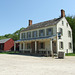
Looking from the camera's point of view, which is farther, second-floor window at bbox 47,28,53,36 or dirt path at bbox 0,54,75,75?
second-floor window at bbox 47,28,53,36

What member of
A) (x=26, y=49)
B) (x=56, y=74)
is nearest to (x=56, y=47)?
(x=26, y=49)

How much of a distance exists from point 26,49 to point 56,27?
389 inches

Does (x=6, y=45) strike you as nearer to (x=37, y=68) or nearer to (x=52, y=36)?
(x=52, y=36)

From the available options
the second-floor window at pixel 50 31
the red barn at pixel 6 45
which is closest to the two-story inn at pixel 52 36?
the second-floor window at pixel 50 31

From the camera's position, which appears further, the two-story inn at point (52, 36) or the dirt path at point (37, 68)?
the two-story inn at point (52, 36)

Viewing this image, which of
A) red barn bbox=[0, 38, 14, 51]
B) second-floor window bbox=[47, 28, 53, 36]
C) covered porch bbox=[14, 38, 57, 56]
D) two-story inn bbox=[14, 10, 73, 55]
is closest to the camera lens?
two-story inn bbox=[14, 10, 73, 55]

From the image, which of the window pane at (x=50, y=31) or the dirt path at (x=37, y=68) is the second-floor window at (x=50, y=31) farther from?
the dirt path at (x=37, y=68)

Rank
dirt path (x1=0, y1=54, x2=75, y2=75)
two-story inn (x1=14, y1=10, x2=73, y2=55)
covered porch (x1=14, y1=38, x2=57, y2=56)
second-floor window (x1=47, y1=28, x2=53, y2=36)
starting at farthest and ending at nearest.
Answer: second-floor window (x1=47, y1=28, x2=53, y2=36) → covered porch (x1=14, y1=38, x2=57, y2=56) → two-story inn (x1=14, y1=10, x2=73, y2=55) → dirt path (x1=0, y1=54, x2=75, y2=75)

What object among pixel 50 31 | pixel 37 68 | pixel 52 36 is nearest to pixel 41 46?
pixel 50 31

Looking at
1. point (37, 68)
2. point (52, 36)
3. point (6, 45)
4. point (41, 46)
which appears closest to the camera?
point (37, 68)

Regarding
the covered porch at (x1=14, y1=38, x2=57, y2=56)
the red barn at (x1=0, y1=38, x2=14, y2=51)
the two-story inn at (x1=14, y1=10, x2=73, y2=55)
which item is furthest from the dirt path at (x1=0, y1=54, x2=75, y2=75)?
the red barn at (x1=0, y1=38, x2=14, y2=51)

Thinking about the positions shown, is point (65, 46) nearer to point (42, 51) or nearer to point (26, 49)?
point (42, 51)

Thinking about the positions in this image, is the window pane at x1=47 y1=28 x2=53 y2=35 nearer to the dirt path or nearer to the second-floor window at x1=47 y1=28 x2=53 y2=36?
the second-floor window at x1=47 y1=28 x2=53 y2=36

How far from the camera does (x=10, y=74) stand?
5.68 meters
